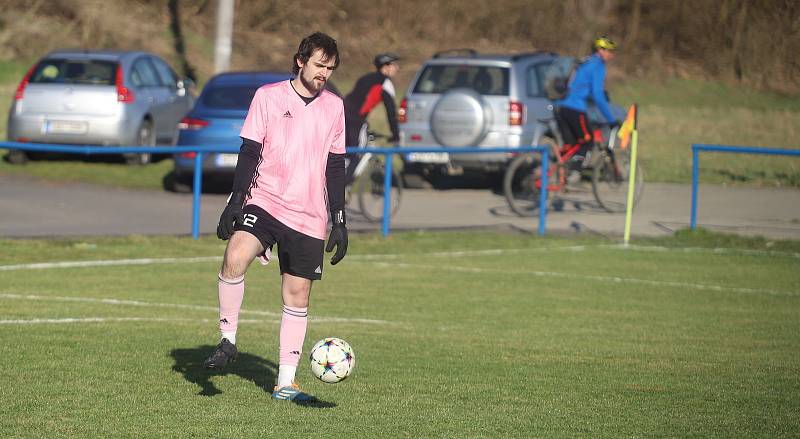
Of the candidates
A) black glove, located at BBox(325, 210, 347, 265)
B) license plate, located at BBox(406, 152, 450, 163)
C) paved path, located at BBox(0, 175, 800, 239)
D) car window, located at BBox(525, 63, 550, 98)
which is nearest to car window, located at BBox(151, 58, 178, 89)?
paved path, located at BBox(0, 175, 800, 239)

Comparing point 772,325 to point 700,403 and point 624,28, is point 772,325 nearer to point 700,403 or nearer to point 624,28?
Result: point 700,403

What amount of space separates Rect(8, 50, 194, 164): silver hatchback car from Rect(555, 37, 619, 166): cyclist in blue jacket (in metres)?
7.55

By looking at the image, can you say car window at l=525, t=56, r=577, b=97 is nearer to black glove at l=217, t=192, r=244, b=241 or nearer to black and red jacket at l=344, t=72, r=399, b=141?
black and red jacket at l=344, t=72, r=399, b=141

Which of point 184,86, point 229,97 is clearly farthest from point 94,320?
point 184,86

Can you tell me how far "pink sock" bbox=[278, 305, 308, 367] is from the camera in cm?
677

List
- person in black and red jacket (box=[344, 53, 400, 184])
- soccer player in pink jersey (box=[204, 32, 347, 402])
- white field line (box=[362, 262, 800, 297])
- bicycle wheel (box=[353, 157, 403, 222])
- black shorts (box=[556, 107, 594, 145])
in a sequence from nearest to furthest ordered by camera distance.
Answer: soccer player in pink jersey (box=[204, 32, 347, 402])
white field line (box=[362, 262, 800, 297])
person in black and red jacket (box=[344, 53, 400, 184])
bicycle wheel (box=[353, 157, 403, 222])
black shorts (box=[556, 107, 594, 145])

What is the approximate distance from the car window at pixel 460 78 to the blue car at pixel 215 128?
2499 millimetres

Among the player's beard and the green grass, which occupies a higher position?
the player's beard

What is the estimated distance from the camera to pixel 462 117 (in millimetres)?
20062

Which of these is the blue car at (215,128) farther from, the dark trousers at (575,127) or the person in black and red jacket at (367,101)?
the dark trousers at (575,127)

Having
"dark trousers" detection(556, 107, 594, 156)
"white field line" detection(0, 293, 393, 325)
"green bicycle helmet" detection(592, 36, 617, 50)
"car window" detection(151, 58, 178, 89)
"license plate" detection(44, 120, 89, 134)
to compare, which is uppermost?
"green bicycle helmet" detection(592, 36, 617, 50)

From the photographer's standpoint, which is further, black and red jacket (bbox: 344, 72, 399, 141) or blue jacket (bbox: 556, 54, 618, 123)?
blue jacket (bbox: 556, 54, 618, 123)

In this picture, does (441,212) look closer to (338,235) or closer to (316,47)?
(338,235)

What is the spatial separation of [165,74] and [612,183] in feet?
31.4
